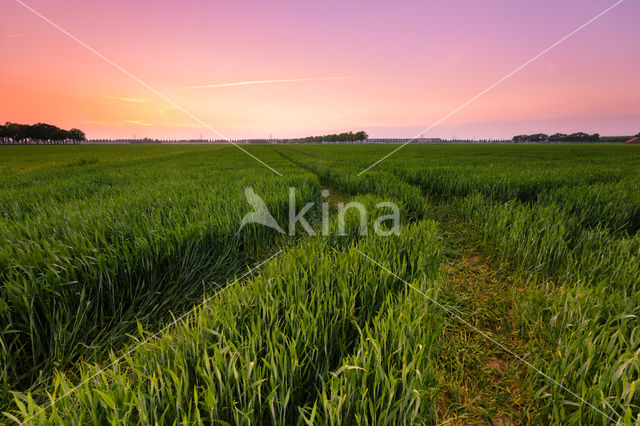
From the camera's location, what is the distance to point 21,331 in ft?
5.50

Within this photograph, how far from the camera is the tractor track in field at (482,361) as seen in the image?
1.39 metres

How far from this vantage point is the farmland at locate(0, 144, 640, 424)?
3.35ft

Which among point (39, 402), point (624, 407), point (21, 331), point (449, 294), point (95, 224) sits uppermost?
point (95, 224)

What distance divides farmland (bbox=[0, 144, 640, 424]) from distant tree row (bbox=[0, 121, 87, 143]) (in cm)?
14626

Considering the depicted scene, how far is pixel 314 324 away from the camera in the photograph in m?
1.30

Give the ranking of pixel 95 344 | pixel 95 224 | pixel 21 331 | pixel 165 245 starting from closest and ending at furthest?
pixel 21 331, pixel 95 344, pixel 165 245, pixel 95 224

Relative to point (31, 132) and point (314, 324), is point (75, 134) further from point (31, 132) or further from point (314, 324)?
point (314, 324)

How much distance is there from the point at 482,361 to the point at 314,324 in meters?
1.36

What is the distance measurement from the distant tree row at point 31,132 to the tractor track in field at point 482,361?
150 meters

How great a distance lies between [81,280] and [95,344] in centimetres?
58

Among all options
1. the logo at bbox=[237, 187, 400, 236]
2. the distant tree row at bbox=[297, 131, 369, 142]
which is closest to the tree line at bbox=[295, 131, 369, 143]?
the distant tree row at bbox=[297, 131, 369, 142]

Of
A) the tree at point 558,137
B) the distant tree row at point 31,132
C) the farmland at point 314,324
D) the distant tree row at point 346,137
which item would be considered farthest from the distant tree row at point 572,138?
the distant tree row at point 31,132

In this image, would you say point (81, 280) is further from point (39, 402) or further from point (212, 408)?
point (212, 408)

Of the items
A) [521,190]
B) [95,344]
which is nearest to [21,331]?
[95,344]
